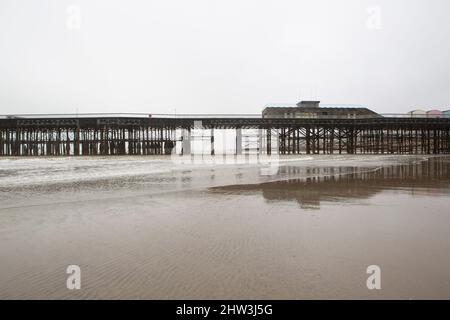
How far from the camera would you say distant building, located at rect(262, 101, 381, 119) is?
182 ft

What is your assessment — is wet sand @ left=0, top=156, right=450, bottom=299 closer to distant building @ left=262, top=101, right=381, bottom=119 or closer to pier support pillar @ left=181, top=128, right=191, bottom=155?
pier support pillar @ left=181, top=128, right=191, bottom=155

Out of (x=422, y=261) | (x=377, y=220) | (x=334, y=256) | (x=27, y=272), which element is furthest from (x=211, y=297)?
(x=377, y=220)

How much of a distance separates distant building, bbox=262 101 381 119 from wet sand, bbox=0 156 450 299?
4969 cm

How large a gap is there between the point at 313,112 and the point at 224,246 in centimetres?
5643

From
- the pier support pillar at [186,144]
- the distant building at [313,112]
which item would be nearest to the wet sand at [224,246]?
the pier support pillar at [186,144]

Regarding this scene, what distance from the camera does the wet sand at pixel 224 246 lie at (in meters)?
2.63

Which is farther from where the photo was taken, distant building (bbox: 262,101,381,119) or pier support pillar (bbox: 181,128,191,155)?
distant building (bbox: 262,101,381,119)

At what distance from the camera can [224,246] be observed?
3.75m

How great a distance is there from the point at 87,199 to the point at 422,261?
649 cm

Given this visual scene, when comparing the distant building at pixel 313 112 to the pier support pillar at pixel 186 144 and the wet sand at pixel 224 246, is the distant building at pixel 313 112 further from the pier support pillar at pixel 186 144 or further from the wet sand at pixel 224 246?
the wet sand at pixel 224 246

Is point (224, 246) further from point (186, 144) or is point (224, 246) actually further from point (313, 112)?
point (313, 112)

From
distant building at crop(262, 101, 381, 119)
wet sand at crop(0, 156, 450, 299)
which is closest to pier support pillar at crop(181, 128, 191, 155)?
distant building at crop(262, 101, 381, 119)

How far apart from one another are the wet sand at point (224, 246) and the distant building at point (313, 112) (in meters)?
49.7
